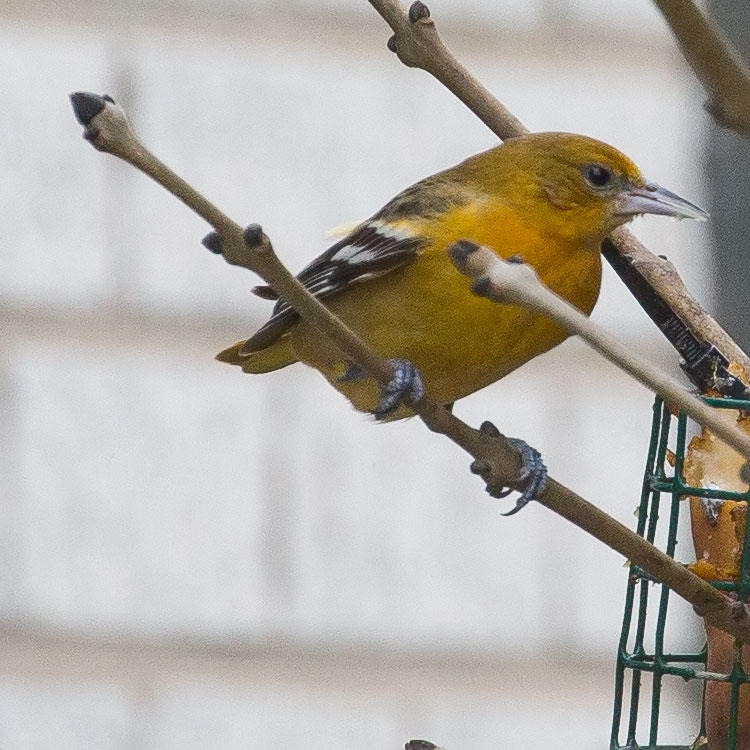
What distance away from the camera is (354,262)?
2568 mm

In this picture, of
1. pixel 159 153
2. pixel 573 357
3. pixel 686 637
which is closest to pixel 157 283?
pixel 159 153

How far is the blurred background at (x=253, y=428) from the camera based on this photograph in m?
3.73

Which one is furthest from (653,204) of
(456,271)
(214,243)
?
(214,243)

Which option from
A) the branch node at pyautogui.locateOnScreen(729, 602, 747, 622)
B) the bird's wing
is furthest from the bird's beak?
the branch node at pyautogui.locateOnScreen(729, 602, 747, 622)

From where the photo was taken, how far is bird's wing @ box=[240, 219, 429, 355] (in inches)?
99.0

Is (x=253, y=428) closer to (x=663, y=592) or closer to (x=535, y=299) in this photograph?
(x=663, y=592)

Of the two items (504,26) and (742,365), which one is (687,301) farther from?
(504,26)

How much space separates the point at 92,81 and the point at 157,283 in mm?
512

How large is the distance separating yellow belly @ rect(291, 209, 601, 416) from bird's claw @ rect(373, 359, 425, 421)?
0.83 ft

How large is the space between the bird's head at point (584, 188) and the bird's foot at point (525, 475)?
471 millimetres

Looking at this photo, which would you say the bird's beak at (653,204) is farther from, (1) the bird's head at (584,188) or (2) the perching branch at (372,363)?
(2) the perching branch at (372,363)

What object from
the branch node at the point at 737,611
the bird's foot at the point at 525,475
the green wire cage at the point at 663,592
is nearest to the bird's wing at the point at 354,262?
the bird's foot at the point at 525,475

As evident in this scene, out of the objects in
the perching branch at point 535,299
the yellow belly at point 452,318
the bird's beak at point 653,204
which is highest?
the bird's beak at point 653,204

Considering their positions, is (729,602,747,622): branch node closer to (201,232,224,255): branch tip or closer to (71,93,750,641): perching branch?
(71,93,750,641): perching branch
